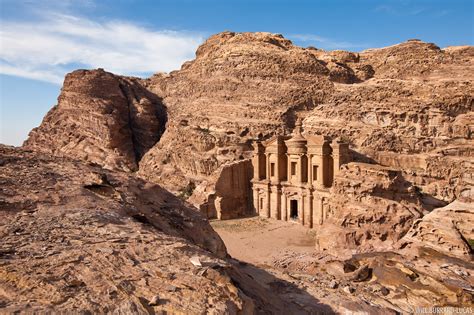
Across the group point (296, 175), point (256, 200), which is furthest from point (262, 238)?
point (296, 175)

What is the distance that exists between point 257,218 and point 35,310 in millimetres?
27370

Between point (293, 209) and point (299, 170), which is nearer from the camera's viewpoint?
point (299, 170)

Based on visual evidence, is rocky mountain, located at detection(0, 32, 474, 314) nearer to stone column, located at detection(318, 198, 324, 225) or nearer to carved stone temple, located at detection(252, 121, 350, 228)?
stone column, located at detection(318, 198, 324, 225)

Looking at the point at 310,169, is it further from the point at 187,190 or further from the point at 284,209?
the point at 187,190

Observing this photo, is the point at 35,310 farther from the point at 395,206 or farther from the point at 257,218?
the point at 257,218

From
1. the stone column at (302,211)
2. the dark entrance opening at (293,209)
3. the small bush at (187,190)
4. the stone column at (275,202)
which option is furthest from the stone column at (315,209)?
the small bush at (187,190)

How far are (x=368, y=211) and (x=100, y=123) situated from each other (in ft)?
129

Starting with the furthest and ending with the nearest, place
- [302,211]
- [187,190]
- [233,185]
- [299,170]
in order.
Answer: [187,190], [233,185], [299,170], [302,211]

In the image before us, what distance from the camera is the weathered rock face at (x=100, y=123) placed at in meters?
48.3

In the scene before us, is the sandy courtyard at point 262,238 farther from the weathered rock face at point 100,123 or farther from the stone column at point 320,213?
the weathered rock face at point 100,123

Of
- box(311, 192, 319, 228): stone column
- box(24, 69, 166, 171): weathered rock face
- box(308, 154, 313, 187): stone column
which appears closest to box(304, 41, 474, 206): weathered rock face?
box(308, 154, 313, 187): stone column

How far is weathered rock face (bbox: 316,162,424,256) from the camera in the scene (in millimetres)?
20172

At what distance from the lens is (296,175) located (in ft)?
99.7

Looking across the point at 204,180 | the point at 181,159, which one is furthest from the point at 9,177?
the point at 181,159
